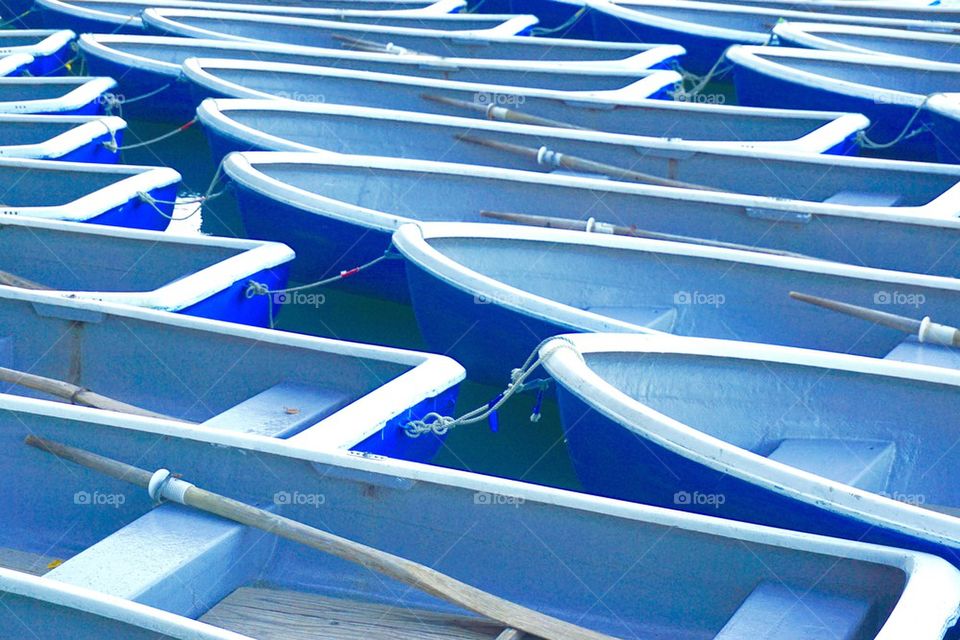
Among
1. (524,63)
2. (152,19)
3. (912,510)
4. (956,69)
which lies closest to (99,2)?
(152,19)

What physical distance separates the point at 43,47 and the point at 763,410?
5.62 metres

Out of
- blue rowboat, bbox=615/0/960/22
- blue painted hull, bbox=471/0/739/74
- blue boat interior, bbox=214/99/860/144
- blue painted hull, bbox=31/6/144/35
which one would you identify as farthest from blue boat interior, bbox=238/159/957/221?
blue painted hull, bbox=31/6/144/35

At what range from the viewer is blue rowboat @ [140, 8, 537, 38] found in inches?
311

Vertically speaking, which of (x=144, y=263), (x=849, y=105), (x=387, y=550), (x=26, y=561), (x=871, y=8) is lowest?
(x=26, y=561)

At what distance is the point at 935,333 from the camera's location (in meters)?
3.97

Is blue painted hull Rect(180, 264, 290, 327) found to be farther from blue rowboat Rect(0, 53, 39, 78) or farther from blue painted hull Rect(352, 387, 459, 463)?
blue rowboat Rect(0, 53, 39, 78)

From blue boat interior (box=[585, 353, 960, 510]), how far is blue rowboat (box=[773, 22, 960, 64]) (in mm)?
4245

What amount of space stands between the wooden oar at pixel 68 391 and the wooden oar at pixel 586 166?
244 centimetres

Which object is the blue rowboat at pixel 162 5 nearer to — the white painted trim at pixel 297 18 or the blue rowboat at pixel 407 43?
the white painted trim at pixel 297 18

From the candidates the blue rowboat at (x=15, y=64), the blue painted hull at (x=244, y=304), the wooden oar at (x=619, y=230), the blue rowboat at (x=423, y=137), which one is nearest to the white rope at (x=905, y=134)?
the blue rowboat at (x=423, y=137)

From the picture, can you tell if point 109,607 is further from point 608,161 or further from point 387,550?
point 608,161

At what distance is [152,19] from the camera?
793cm

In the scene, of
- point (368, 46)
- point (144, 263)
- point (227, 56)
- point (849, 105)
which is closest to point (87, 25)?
point (227, 56)

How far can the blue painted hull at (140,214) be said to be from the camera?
5.06 m
